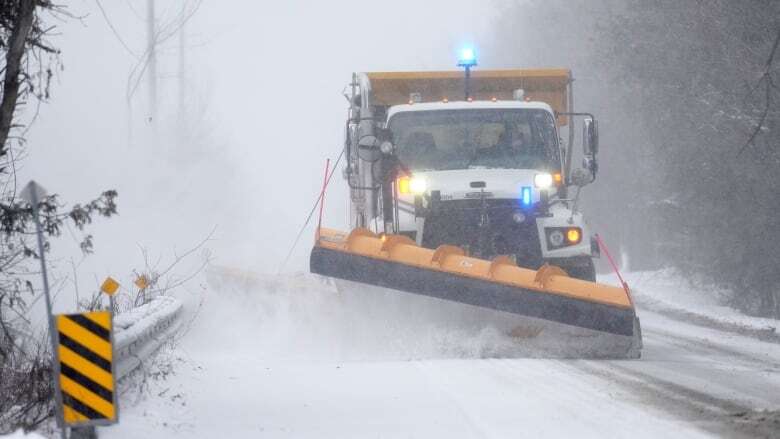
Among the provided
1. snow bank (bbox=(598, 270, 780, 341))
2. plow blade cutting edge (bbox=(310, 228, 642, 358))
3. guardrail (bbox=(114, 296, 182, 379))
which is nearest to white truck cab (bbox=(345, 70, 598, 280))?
plow blade cutting edge (bbox=(310, 228, 642, 358))

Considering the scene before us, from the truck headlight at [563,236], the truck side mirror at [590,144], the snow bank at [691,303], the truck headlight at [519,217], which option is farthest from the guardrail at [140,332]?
the snow bank at [691,303]

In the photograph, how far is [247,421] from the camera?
22.2 feet

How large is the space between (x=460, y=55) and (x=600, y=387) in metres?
5.61

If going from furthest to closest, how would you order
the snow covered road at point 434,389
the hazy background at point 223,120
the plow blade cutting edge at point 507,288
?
the hazy background at point 223,120 → the plow blade cutting edge at point 507,288 → the snow covered road at point 434,389

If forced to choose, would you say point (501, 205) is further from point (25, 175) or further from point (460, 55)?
point (25, 175)

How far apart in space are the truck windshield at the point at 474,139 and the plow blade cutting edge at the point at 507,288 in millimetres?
1385

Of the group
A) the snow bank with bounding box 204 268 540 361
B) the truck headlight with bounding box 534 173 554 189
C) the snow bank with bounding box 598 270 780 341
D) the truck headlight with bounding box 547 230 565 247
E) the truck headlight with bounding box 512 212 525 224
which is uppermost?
the truck headlight with bounding box 534 173 554 189

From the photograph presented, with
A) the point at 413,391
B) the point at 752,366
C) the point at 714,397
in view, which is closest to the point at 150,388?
the point at 413,391

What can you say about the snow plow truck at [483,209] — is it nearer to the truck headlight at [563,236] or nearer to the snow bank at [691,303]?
the truck headlight at [563,236]

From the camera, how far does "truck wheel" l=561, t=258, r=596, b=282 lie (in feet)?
34.3

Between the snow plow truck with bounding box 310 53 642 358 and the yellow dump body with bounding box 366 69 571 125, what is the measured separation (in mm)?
13

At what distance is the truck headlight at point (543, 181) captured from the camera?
10.7 m

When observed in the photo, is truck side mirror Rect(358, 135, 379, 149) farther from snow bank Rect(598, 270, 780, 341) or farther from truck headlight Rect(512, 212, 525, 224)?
snow bank Rect(598, 270, 780, 341)

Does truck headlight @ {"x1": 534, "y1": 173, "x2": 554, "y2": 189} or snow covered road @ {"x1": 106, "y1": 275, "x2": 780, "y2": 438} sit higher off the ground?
truck headlight @ {"x1": 534, "y1": 173, "x2": 554, "y2": 189}
